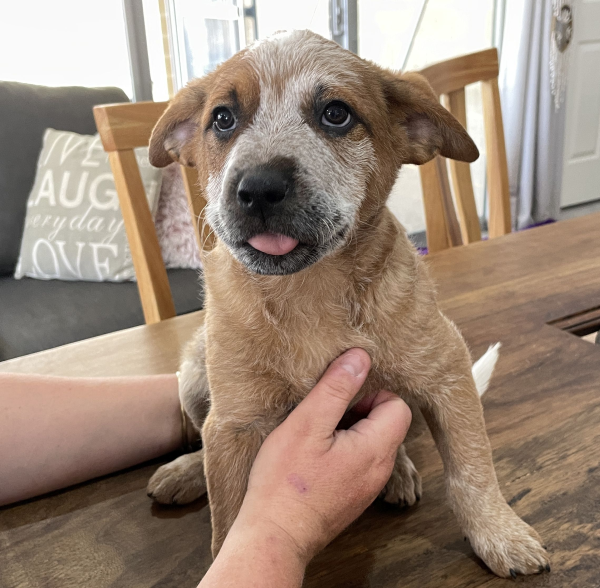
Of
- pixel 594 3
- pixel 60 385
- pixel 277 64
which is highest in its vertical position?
pixel 594 3

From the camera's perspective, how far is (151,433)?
3.09 ft

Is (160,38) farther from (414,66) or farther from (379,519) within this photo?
(379,519)

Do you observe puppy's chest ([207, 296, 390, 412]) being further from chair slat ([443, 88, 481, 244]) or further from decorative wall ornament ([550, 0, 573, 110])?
decorative wall ornament ([550, 0, 573, 110])

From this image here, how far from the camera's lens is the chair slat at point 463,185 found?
188 centimetres

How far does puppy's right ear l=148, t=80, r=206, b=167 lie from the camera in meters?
0.95

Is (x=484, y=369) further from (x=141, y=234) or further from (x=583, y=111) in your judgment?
(x=583, y=111)

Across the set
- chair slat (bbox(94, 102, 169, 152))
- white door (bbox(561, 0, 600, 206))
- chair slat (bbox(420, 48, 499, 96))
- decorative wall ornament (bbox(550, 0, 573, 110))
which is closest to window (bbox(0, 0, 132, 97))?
chair slat (bbox(94, 102, 169, 152))

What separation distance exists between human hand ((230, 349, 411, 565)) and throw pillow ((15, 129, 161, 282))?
191 cm

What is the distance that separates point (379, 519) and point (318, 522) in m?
0.12

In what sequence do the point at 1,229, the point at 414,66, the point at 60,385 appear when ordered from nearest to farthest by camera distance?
the point at 60,385 < the point at 1,229 < the point at 414,66

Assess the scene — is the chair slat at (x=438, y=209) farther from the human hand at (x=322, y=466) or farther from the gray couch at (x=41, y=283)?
the human hand at (x=322, y=466)

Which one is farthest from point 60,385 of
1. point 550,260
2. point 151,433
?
point 550,260

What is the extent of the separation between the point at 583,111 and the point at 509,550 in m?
4.75

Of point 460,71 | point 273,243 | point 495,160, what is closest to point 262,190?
point 273,243
